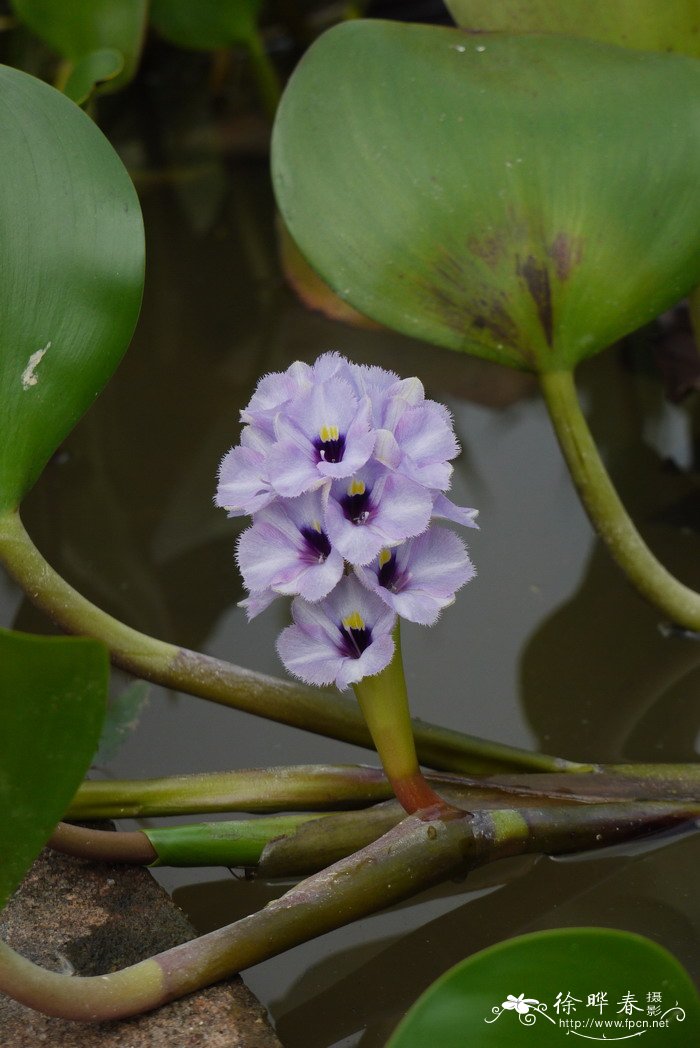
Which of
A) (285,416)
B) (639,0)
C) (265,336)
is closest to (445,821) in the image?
(285,416)

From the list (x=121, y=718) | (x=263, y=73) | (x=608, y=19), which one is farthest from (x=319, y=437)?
(x=263, y=73)

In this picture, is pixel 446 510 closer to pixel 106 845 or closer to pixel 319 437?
pixel 319 437

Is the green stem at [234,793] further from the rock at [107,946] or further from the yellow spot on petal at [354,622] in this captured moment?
the yellow spot on petal at [354,622]

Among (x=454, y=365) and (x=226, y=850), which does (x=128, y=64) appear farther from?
(x=226, y=850)

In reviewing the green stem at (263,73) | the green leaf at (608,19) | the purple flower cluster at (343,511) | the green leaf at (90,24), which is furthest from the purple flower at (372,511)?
the green stem at (263,73)

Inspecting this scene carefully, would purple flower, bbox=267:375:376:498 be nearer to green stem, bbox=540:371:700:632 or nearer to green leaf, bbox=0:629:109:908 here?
green leaf, bbox=0:629:109:908

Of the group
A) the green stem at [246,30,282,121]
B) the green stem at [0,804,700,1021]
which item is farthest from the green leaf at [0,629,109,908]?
the green stem at [246,30,282,121]
